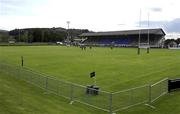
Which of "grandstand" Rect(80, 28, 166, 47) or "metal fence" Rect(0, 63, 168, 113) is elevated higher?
"grandstand" Rect(80, 28, 166, 47)

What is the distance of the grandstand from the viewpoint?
427ft

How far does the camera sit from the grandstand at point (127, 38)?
13000 cm

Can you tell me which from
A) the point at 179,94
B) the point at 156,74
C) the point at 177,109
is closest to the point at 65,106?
the point at 177,109

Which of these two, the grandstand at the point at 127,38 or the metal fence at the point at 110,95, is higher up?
the grandstand at the point at 127,38

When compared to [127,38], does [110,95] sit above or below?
below

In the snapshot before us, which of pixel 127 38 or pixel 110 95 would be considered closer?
pixel 110 95

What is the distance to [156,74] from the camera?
34.4 m

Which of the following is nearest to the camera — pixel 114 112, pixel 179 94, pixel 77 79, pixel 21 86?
pixel 114 112

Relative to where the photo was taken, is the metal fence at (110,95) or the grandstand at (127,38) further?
the grandstand at (127,38)

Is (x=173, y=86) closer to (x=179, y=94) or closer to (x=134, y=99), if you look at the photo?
(x=179, y=94)

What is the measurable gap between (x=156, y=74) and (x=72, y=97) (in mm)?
15482

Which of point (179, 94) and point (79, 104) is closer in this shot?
point (79, 104)

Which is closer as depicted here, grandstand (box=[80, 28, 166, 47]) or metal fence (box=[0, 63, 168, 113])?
metal fence (box=[0, 63, 168, 113])

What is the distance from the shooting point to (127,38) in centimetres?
14600
